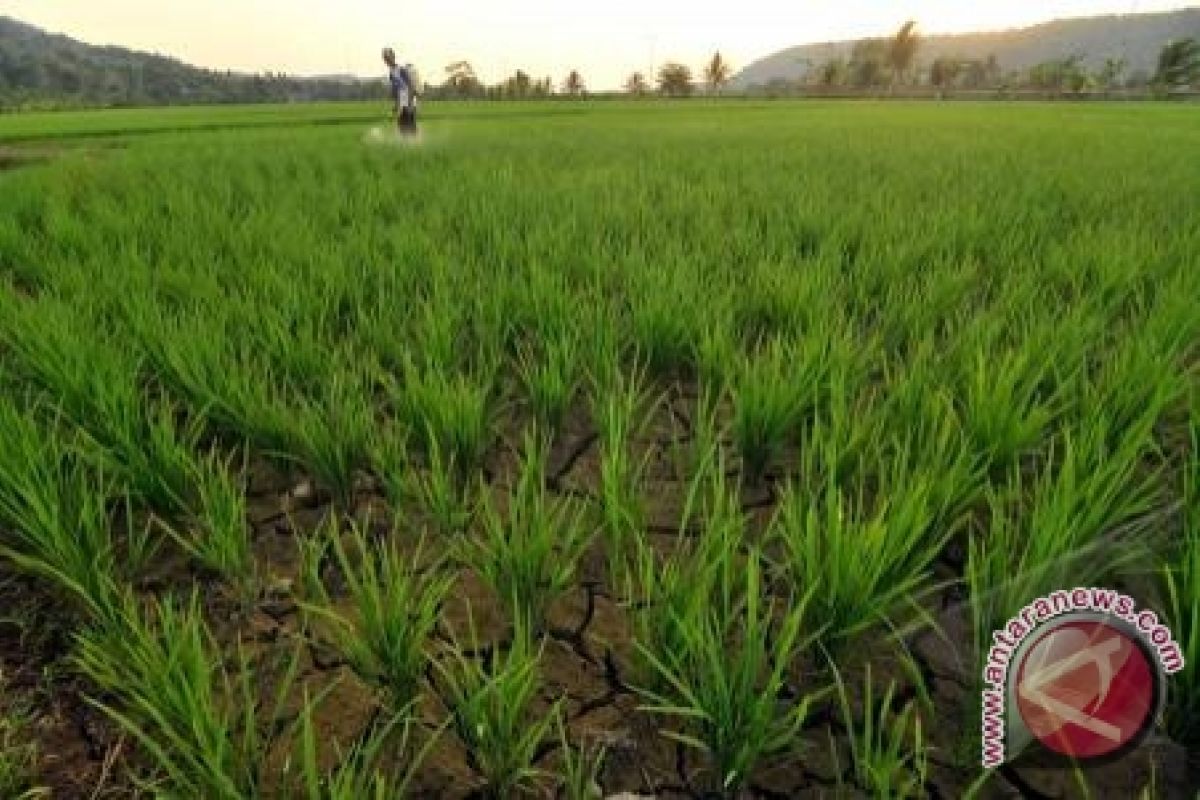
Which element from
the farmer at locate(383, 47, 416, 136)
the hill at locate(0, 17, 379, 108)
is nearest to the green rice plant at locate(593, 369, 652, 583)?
the farmer at locate(383, 47, 416, 136)

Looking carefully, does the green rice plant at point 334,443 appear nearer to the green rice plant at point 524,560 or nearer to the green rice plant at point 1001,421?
the green rice plant at point 524,560

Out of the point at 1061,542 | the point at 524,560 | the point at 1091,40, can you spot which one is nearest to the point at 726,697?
the point at 524,560

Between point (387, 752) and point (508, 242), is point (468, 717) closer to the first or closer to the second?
point (387, 752)

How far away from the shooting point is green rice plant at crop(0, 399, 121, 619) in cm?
113

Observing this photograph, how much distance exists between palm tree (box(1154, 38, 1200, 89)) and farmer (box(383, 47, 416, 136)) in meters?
47.5

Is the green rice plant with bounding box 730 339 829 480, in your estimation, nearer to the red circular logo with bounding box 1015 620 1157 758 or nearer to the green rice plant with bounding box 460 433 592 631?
the green rice plant with bounding box 460 433 592 631

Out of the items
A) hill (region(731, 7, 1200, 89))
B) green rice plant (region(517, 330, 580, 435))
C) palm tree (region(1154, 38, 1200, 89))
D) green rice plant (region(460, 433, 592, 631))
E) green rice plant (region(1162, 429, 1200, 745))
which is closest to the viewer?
green rice plant (region(1162, 429, 1200, 745))

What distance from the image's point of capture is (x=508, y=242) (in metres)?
2.94

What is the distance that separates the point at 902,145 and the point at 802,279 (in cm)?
636

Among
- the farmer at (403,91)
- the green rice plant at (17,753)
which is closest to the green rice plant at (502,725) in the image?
the green rice plant at (17,753)

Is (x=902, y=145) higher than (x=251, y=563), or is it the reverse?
(x=902, y=145)

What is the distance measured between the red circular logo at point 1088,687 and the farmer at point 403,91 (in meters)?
8.32

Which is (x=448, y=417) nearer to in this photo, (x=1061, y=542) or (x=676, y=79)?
(x=1061, y=542)

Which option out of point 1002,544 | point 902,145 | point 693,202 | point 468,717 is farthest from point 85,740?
point 902,145
